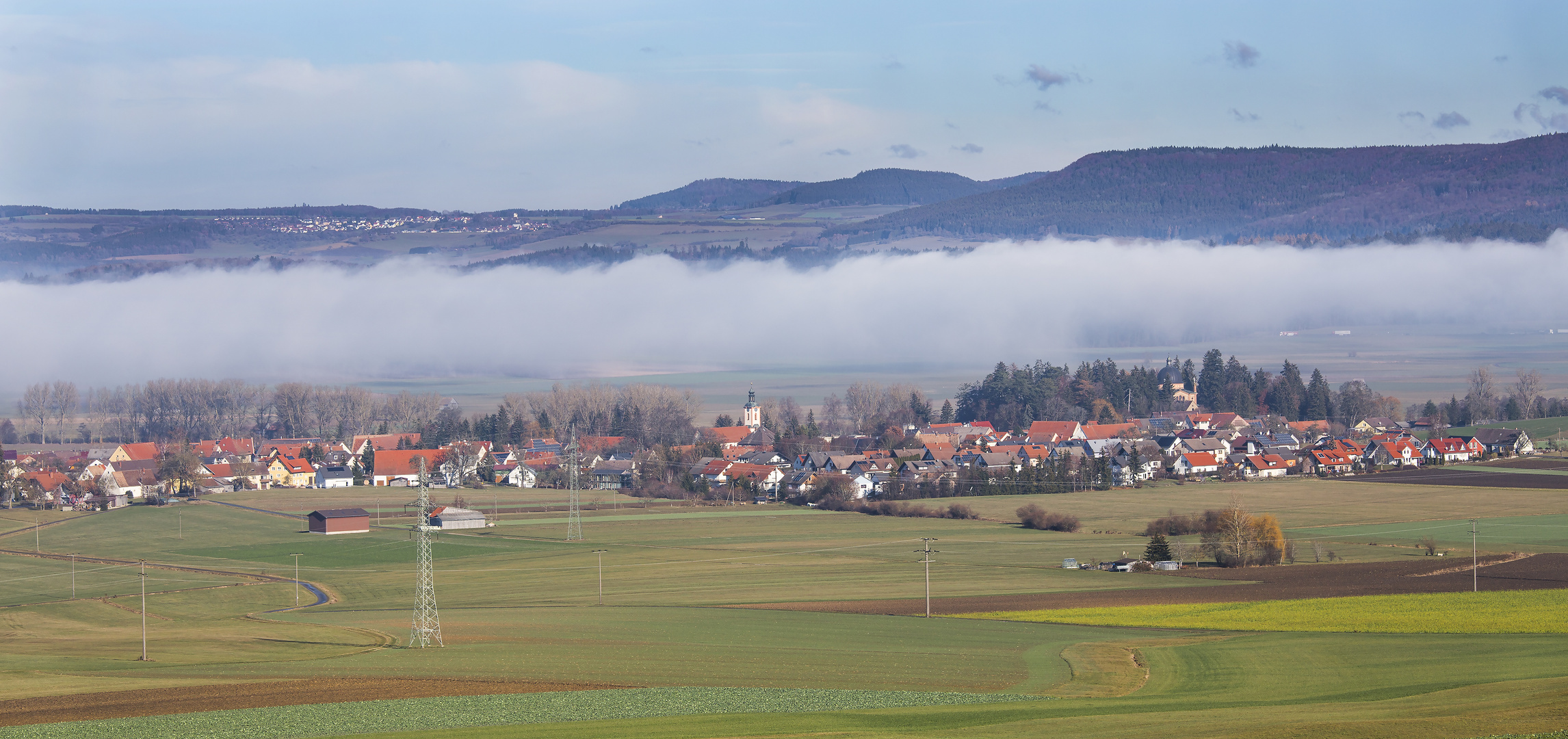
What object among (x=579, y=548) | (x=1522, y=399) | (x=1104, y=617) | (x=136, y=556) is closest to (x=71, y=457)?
(x=136, y=556)

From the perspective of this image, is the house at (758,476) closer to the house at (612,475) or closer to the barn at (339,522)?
the house at (612,475)

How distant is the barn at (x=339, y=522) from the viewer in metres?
103

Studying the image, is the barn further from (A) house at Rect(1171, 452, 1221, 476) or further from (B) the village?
(A) house at Rect(1171, 452, 1221, 476)

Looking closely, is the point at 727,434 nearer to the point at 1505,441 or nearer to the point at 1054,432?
the point at 1054,432

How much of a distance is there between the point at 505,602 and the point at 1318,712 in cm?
4099

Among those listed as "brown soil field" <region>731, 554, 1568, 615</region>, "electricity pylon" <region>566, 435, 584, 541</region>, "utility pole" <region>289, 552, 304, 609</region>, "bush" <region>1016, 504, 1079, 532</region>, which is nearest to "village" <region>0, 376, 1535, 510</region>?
"electricity pylon" <region>566, 435, 584, 541</region>

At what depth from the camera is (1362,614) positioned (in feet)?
169

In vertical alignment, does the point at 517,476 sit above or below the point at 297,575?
below

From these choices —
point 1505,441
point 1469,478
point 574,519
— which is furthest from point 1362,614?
point 1505,441

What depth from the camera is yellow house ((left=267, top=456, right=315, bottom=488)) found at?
6280 inches

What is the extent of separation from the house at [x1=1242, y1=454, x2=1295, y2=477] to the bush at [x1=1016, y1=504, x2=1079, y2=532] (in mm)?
43367

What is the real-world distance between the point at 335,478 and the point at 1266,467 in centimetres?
10225

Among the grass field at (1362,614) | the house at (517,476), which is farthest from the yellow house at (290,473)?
the grass field at (1362,614)

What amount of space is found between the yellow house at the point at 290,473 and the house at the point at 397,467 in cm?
880
